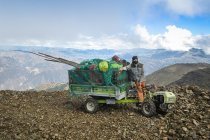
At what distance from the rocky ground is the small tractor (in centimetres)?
47

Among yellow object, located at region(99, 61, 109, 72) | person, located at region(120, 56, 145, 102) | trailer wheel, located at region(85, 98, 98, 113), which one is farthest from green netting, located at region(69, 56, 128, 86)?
trailer wheel, located at region(85, 98, 98, 113)

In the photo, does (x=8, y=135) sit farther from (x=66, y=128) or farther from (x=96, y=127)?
(x=96, y=127)

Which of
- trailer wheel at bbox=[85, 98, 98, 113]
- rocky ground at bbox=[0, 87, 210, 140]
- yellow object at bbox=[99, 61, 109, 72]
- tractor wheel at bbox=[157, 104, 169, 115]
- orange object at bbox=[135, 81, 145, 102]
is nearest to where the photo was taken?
rocky ground at bbox=[0, 87, 210, 140]

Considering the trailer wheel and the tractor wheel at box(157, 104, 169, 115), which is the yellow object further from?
the tractor wheel at box(157, 104, 169, 115)

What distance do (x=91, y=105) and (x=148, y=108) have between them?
290 centimetres

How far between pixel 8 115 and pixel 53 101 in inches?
161

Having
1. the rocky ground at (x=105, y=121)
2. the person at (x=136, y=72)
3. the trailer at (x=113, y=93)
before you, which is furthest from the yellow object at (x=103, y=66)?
the rocky ground at (x=105, y=121)

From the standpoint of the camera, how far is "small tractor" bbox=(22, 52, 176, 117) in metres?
13.8

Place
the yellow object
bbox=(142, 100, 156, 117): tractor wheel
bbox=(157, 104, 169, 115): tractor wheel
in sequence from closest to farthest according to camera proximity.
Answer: bbox=(142, 100, 156, 117): tractor wheel
bbox=(157, 104, 169, 115): tractor wheel
the yellow object

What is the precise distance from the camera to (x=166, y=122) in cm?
1277

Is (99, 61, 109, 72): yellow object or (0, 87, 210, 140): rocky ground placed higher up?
(99, 61, 109, 72): yellow object

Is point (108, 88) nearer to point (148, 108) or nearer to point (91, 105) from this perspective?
point (91, 105)

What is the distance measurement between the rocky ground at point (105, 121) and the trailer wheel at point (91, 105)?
0.28 m

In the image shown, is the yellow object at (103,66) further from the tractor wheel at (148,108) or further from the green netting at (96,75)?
the tractor wheel at (148,108)
